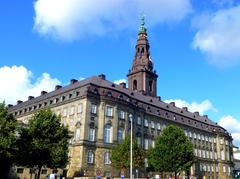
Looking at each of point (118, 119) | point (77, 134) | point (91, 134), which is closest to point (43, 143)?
point (77, 134)

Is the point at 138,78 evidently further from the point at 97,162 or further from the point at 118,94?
the point at 97,162

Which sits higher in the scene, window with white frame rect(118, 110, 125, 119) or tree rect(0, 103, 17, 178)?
window with white frame rect(118, 110, 125, 119)

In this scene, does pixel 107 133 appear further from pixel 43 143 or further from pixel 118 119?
pixel 43 143

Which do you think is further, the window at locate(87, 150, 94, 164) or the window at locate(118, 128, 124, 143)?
the window at locate(118, 128, 124, 143)

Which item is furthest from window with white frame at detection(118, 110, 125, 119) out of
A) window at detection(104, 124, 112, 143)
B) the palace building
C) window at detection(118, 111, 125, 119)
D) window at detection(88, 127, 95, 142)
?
window at detection(88, 127, 95, 142)

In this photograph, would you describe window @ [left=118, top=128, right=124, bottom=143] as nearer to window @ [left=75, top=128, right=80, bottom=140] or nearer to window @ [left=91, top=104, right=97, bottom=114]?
window @ [left=91, top=104, right=97, bottom=114]

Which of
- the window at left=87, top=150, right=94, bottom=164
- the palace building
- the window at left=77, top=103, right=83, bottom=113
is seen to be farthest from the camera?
the window at left=77, top=103, right=83, bottom=113

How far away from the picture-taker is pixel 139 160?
5775cm

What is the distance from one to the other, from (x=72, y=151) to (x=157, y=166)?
643 inches

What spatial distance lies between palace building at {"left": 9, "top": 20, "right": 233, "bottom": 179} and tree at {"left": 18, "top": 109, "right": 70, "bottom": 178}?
12870 millimetres

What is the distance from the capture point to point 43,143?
45875mm

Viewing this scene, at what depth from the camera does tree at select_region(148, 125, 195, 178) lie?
61594 mm

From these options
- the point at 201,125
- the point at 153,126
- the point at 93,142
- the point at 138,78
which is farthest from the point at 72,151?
Result: the point at 201,125

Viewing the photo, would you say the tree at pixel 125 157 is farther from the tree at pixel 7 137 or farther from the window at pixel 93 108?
the tree at pixel 7 137
